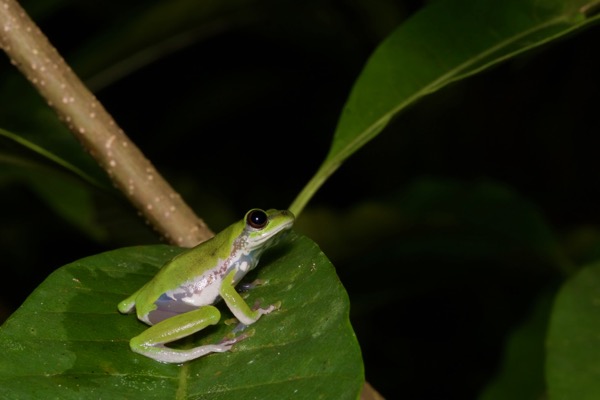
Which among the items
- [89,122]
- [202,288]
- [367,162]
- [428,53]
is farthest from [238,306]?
[367,162]

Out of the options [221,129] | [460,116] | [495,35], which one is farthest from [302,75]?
[495,35]

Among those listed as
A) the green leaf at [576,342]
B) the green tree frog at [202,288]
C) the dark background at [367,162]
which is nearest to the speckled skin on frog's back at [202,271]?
the green tree frog at [202,288]

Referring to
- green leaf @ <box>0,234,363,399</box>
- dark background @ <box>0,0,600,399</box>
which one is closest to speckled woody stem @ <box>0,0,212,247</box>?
green leaf @ <box>0,234,363,399</box>

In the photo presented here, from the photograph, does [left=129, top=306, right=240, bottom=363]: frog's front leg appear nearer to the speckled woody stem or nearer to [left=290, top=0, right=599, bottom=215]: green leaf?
the speckled woody stem

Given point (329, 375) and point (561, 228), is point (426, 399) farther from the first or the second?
point (329, 375)

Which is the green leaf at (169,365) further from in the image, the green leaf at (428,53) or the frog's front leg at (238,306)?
the green leaf at (428,53)

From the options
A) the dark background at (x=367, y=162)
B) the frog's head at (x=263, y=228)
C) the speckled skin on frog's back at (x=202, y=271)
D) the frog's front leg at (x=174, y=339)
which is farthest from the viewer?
the dark background at (x=367, y=162)

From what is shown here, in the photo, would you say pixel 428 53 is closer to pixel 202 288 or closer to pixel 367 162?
pixel 202 288
